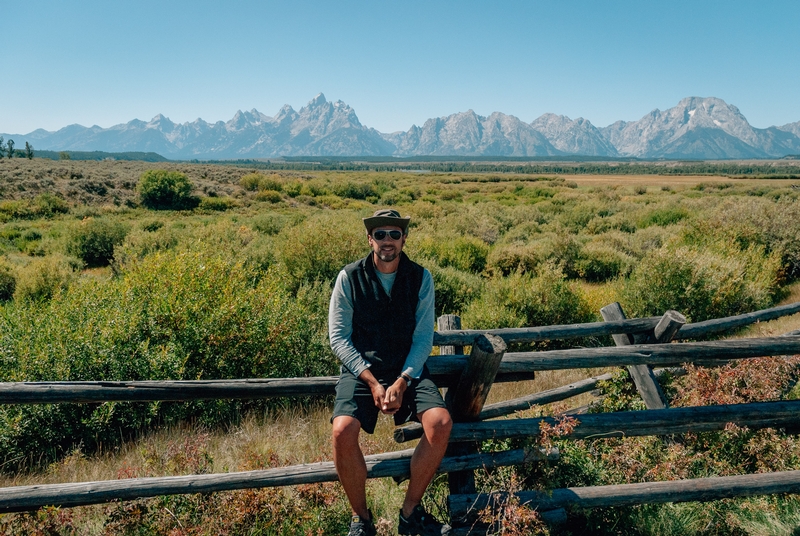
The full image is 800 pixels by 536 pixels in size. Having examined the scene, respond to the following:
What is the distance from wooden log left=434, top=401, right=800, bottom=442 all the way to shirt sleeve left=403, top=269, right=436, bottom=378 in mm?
606

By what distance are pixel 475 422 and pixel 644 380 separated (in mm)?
2354

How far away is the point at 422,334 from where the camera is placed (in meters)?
3.28

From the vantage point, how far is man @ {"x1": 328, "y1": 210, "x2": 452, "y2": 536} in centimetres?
291

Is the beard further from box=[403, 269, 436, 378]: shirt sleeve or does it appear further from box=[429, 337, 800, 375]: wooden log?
box=[429, 337, 800, 375]: wooden log

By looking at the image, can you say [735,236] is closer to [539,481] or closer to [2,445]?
[539,481]

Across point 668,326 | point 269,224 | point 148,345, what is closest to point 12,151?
point 269,224

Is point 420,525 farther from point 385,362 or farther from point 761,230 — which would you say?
point 761,230

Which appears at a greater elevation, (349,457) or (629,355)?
(629,355)

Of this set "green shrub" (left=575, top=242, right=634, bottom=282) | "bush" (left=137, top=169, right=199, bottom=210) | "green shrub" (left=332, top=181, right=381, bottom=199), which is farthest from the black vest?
"green shrub" (left=332, top=181, right=381, bottom=199)

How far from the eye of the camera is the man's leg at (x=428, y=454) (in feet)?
9.48

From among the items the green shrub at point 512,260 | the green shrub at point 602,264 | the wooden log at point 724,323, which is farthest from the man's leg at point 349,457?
the green shrub at point 602,264

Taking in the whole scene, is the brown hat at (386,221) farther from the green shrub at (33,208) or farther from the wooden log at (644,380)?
the green shrub at (33,208)

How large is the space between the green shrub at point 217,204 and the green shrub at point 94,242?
58.2 ft

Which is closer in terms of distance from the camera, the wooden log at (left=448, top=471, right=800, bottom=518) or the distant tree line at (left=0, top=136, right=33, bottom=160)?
the wooden log at (left=448, top=471, right=800, bottom=518)
